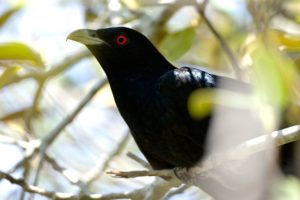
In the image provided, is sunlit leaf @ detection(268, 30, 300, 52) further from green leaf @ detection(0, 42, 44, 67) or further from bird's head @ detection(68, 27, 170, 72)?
green leaf @ detection(0, 42, 44, 67)

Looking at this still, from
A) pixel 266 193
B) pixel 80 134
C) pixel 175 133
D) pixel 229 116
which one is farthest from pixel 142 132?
pixel 80 134

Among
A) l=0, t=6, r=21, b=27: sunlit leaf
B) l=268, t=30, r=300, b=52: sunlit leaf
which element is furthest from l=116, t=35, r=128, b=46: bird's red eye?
l=268, t=30, r=300, b=52: sunlit leaf

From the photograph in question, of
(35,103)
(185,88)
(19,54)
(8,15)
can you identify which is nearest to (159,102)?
(185,88)

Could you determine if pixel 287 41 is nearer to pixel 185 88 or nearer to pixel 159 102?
pixel 185 88

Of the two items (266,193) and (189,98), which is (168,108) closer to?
(189,98)

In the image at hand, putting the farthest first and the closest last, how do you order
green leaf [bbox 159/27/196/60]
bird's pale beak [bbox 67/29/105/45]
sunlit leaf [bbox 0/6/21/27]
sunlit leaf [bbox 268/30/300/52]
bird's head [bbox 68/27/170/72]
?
→ 1. sunlit leaf [bbox 0/6/21/27]
2. green leaf [bbox 159/27/196/60]
3. bird's head [bbox 68/27/170/72]
4. bird's pale beak [bbox 67/29/105/45]
5. sunlit leaf [bbox 268/30/300/52]

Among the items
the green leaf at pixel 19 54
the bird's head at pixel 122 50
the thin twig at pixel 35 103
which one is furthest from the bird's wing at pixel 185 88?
the thin twig at pixel 35 103

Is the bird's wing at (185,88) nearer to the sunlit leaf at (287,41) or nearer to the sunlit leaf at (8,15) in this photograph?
the sunlit leaf at (287,41)

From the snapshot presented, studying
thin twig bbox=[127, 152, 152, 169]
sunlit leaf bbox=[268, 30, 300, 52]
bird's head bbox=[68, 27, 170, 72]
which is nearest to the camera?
sunlit leaf bbox=[268, 30, 300, 52]
